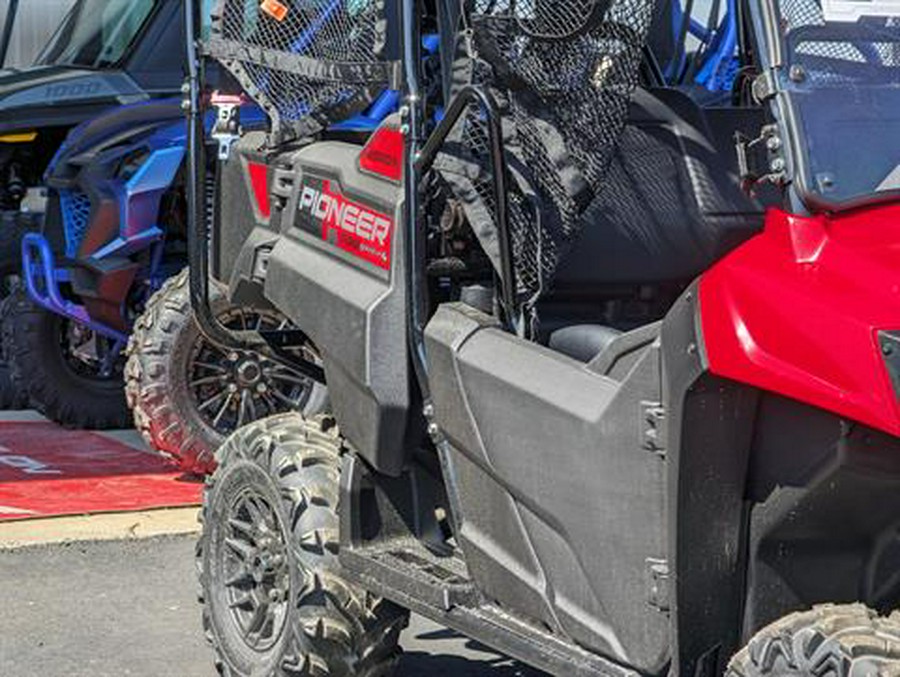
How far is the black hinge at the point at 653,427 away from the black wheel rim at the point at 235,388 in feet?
15.5

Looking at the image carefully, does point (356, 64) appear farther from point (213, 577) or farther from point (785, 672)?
point (785, 672)

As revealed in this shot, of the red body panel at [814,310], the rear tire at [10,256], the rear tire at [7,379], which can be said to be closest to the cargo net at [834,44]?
the red body panel at [814,310]

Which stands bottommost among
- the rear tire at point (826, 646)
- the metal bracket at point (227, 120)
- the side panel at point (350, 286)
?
the rear tire at point (826, 646)

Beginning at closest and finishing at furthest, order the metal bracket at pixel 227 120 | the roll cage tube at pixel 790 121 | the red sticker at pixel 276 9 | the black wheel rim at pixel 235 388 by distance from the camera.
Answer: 1. the roll cage tube at pixel 790 121
2. the red sticker at pixel 276 9
3. the metal bracket at pixel 227 120
4. the black wheel rim at pixel 235 388

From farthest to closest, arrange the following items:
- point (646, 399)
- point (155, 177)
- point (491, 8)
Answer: point (155, 177) < point (491, 8) < point (646, 399)

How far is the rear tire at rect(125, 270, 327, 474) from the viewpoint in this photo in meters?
8.48

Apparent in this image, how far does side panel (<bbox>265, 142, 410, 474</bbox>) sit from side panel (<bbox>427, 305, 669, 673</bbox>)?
174 mm

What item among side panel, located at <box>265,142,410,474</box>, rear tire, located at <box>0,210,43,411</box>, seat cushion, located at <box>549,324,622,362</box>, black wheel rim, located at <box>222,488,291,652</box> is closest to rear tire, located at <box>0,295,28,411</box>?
rear tire, located at <box>0,210,43,411</box>

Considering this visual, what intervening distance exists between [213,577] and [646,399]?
79.8 inches

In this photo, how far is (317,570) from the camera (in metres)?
5.16

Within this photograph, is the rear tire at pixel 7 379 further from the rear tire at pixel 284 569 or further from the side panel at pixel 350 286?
the side panel at pixel 350 286

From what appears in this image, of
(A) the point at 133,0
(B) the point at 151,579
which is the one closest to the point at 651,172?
(B) the point at 151,579

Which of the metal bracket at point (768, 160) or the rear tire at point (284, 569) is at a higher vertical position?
the metal bracket at point (768, 160)

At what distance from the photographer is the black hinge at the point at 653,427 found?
155 inches
